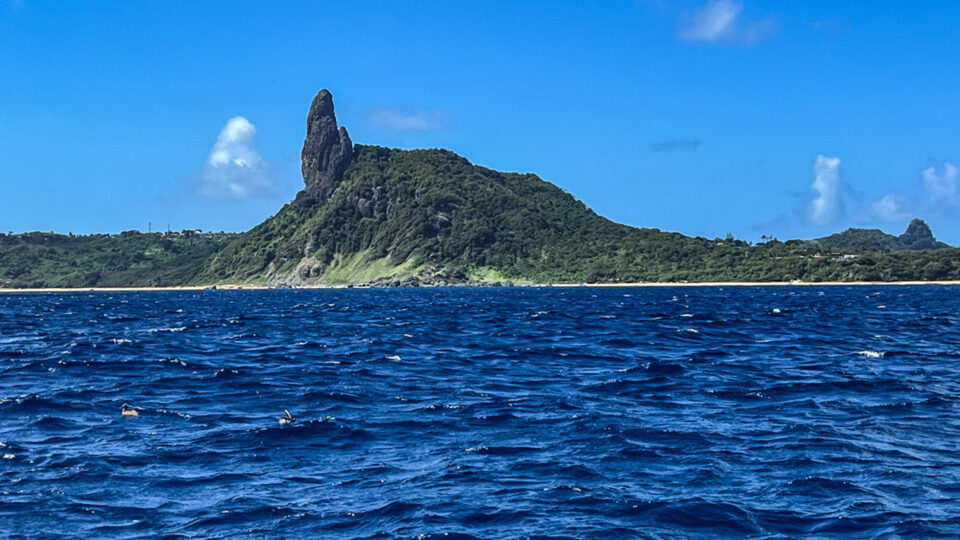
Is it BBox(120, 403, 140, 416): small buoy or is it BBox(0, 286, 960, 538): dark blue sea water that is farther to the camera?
BBox(120, 403, 140, 416): small buoy

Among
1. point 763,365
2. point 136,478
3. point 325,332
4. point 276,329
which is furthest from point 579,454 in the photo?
point 276,329

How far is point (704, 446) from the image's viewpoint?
22078 mm

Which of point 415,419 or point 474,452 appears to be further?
point 415,419

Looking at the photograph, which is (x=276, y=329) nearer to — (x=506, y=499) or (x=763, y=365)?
(x=763, y=365)

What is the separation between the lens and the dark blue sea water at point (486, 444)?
16234 millimetres

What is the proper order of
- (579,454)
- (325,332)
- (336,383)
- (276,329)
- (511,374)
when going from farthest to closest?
(276,329)
(325,332)
(511,374)
(336,383)
(579,454)

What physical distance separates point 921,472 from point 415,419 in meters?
14.0

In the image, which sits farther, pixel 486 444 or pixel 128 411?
pixel 128 411

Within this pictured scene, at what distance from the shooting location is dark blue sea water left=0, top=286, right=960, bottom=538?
16.2 metres

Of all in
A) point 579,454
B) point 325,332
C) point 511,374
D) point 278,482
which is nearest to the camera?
point 278,482

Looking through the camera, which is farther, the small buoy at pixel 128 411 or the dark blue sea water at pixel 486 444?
the small buoy at pixel 128 411

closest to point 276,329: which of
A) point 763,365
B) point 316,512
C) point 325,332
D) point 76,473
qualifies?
point 325,332

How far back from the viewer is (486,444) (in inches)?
890

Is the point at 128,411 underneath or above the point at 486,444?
above
